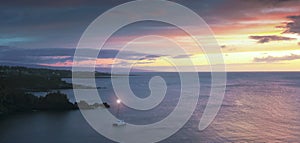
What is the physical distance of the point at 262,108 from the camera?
149 ft

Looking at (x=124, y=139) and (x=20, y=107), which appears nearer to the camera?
(x=124, y=139)

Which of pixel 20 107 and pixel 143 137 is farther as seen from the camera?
pixel 20 107

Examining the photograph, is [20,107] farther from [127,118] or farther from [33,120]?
[127,118]

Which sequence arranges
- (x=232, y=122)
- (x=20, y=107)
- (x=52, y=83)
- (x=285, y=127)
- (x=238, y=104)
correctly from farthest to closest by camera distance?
(x=52, y=83)
(x=238, y=104)
(x=20, y=107)
(x=232, y=122)
(x=285, y=127)

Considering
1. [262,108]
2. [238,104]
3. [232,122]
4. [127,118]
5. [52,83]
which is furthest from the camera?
[52,83]

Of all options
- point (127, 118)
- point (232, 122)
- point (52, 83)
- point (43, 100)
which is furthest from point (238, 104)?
point (52, 83)

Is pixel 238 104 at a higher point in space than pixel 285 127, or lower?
higher

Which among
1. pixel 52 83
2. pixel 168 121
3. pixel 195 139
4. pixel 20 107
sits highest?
pixel 52 83

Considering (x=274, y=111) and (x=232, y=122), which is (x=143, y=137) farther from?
(x=274, y=111)

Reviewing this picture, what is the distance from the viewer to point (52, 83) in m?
80.9

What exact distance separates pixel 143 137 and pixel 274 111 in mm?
21553

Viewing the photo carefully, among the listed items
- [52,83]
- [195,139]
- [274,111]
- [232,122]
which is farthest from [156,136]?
[52,83]

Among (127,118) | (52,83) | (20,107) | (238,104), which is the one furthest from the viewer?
(52,83)

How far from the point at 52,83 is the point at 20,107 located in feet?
128
